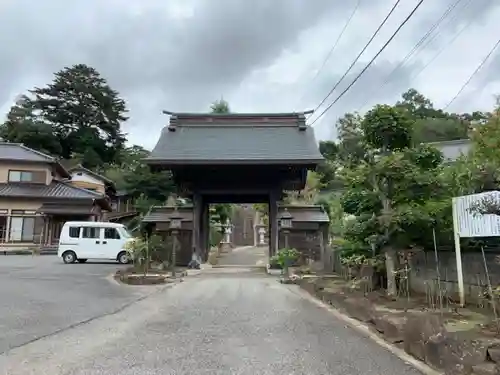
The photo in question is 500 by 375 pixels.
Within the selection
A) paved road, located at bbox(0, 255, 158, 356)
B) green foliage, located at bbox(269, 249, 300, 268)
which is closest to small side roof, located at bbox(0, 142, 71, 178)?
paved road, located at bbox(0, 255, 158, 356)

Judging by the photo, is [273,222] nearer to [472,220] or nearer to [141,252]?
[141,252]

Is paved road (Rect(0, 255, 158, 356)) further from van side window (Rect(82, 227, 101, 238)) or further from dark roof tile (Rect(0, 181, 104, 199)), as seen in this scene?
dark roof tile (Rect(0, 181, 104, 199))

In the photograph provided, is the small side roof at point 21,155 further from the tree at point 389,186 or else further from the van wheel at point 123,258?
the tree at point 389,186

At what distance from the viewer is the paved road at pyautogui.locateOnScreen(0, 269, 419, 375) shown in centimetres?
396

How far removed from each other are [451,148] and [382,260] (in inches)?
1003

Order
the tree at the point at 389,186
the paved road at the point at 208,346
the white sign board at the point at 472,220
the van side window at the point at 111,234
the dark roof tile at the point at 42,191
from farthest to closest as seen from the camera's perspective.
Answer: the dark roof tile at the point at 42,191 → the van side window at the point at 111,234 → the tree at the point at 389,186 → the white sign board at the point at 472,220 → the paved road at the point at 208,346

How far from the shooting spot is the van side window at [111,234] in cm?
1939

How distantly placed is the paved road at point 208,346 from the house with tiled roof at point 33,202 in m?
23.1

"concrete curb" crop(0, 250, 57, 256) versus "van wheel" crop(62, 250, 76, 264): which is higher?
"concrete curb" crop(0, 250, 57, 256)

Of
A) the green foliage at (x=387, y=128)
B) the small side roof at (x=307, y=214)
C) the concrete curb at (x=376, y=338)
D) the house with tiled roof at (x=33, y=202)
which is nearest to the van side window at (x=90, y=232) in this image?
the small side roof at (x=307, y=214)

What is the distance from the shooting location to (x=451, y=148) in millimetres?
30672

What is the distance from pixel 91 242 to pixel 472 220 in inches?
652

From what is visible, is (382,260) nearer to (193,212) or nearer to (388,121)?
(388,121)

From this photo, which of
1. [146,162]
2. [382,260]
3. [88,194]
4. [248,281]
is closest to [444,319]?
[382,260]
